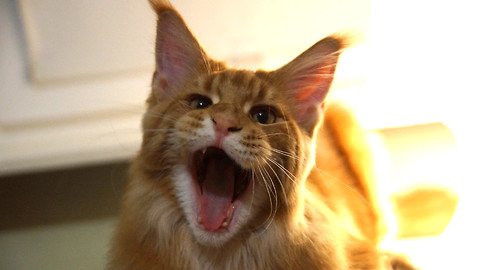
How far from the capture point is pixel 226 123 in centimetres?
96

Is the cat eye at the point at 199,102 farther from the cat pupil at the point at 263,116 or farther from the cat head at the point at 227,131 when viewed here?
the cat pupil at the point at 263,116

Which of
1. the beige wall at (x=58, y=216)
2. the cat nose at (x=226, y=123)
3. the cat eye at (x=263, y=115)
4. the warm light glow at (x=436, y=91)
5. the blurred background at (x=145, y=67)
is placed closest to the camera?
the cat nose at (x=226, y=123)

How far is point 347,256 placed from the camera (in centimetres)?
127

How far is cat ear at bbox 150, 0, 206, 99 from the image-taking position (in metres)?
1.16

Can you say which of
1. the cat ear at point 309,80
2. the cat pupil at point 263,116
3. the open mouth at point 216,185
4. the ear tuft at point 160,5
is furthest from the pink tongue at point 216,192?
the ear tuft at point 160,5

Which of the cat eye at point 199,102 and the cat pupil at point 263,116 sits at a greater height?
the cat eye at point 199,102

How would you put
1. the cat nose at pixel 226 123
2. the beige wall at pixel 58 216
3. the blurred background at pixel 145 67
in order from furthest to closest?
1. the beige wall at pixel 58 216
2. the blurred background at pixel 145 67
3. the cat nose at pixel 226 123

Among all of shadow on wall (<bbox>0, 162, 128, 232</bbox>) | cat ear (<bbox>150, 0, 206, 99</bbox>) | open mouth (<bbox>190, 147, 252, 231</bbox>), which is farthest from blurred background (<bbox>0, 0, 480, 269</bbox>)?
open mouth (<bbox>190, 147, 252, 231</bbox>)

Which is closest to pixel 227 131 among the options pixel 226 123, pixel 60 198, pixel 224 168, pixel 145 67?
pixel 226 123

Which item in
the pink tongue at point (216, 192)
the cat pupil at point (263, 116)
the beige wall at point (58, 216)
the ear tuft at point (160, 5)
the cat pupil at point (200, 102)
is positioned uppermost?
the ear tuft at point (160, 5)

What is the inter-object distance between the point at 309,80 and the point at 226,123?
32cm

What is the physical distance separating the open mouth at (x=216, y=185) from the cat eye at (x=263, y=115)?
0.12 meters

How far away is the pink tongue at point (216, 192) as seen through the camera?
104cm

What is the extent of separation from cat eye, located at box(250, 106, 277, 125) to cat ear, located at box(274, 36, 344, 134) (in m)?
0.08
